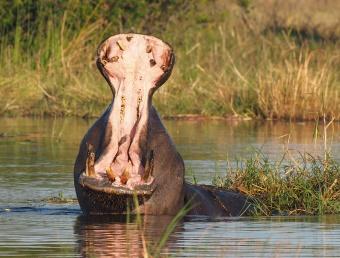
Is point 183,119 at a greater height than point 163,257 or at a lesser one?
lesser

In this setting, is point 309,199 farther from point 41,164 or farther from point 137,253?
point 41,164

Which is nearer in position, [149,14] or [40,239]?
[40,239]

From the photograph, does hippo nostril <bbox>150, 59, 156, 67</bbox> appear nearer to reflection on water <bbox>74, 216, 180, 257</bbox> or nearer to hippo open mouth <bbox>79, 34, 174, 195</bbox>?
hippo open mouth <bbox>79, 34, 174, 195</bbox>

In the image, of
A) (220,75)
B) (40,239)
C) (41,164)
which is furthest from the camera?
(220,75)

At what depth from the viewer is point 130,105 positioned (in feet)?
23.9

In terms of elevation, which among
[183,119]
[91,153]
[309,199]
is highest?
[91,153]

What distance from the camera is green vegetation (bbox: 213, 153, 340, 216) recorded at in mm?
8102

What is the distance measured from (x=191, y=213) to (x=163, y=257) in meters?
1.89

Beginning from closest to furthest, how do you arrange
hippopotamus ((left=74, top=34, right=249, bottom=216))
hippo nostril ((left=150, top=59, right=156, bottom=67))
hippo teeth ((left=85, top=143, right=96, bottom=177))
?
1. hippo teeth ((left=85, top=143, right=96, bottom=177))
2. hippopotamus ((left=74, top=34, right=249, bottom=216))
3. hippo nostril ((left=150, top=59, right=156, bottom=67))

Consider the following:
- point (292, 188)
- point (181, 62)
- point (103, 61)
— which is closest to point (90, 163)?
point (103, 61)

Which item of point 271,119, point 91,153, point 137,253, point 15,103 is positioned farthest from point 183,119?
point 137,253

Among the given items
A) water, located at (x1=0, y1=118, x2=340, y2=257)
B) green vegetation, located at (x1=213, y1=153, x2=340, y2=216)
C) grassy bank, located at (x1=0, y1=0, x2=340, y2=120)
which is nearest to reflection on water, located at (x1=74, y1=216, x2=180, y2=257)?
water, located at (x1=0, y1=118, x2=340, y2=257)

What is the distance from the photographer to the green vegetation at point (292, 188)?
26.6ft

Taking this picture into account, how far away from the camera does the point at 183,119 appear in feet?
54.0
